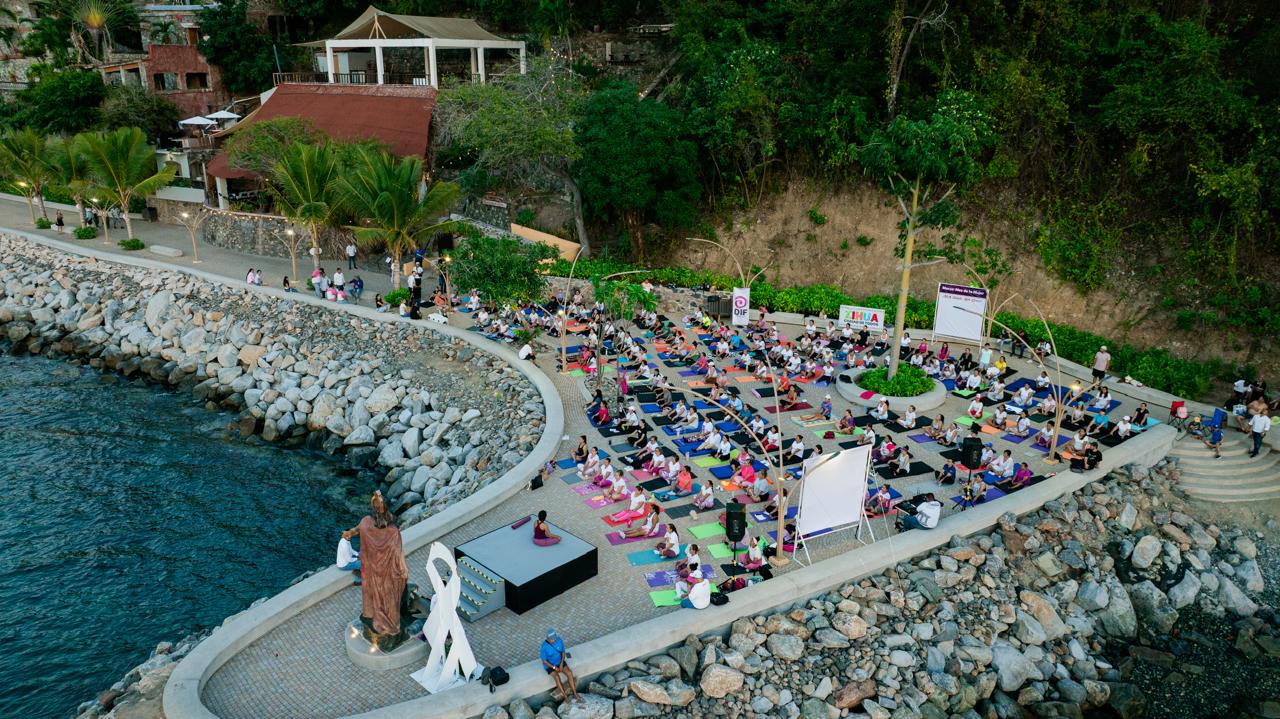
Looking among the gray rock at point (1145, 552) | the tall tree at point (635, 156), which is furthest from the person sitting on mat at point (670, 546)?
Answer: the tall tree at point (635, 156)

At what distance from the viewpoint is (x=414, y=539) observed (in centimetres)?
1592

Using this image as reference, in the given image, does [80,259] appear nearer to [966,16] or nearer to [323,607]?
[323,607]

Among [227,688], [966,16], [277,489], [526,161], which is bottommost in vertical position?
[277,489]

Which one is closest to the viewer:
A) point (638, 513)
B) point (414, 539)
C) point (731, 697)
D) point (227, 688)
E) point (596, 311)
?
point (227, 688)

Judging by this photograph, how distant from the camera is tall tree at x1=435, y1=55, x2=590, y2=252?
3162 cm

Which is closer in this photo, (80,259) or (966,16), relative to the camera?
(966,16)

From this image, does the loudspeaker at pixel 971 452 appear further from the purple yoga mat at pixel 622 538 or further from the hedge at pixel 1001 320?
the hedge at pixel 1001 320

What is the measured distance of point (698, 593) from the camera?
45.9 feet

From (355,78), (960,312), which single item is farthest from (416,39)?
(960,312)

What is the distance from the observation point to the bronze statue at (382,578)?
12133mm

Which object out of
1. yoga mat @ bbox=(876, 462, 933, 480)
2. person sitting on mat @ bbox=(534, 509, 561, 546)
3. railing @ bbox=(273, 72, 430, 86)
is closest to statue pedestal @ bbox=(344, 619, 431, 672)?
person sitting on mat @ bbox=(534, 509, 561, 546)

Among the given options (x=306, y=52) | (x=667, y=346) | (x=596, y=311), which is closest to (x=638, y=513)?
(x=667, y=346)

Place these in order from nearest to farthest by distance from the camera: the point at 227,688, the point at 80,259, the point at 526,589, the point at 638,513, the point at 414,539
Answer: the point at 227,688
the point at 526,589
the point at 414,539
the point at 638,513
the point at 80,259

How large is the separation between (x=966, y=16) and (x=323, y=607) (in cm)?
2779
